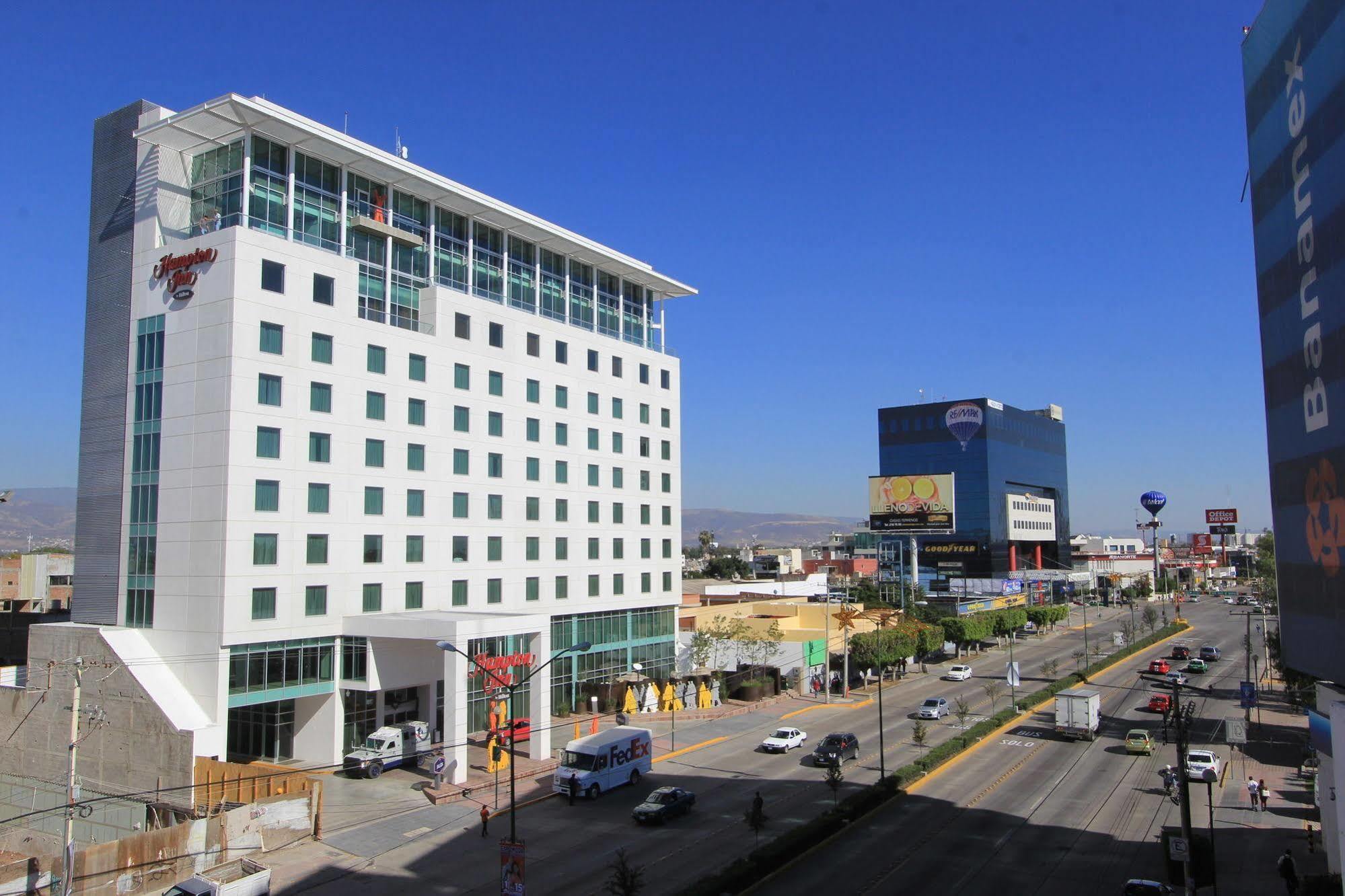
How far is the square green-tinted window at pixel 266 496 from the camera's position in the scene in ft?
148

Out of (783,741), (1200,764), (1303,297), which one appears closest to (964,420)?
(783,741)

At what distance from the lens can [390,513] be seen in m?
51.7

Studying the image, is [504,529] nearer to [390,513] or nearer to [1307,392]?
[390,513]

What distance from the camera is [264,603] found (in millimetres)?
44906

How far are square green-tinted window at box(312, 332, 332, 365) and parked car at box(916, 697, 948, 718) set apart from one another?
43.9m

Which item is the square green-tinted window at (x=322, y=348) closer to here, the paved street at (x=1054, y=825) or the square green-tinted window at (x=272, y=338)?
the square green-tinted window at (x=272, y=338)

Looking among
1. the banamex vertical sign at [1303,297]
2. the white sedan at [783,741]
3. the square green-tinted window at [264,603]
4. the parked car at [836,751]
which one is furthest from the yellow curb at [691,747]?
the banamex vertical sign at [1303,297]

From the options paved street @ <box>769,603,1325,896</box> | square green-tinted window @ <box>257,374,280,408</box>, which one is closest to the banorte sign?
square green-tinted window @ <box>257,374,280,408</box>

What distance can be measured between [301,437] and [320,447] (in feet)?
4.08

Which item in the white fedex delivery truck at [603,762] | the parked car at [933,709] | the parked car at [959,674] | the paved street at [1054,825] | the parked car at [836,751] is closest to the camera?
the paved street at [1054,825]

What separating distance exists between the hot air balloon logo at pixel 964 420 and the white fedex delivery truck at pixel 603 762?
126689 mm

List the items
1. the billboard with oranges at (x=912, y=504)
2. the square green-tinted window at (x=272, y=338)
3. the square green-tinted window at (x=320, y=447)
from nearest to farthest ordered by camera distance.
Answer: the square green-tinted window at (x=272, y=338)
the square green-tinted window at (x=320, y=447)
the billboard with oranges at (x=912, y=504)

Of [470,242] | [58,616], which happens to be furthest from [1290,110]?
[58,616]

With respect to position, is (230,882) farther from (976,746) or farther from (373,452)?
(976,746)
